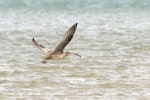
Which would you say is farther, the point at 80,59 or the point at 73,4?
the point at 73,4

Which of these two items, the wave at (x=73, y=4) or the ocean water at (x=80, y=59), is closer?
the ocean water at (x=80, y=59)

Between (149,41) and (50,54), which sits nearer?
(50,54)

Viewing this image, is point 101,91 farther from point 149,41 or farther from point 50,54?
point 149,41

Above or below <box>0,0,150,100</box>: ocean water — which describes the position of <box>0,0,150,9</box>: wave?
below

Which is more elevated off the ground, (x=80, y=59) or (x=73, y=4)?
(x=80, y=59)

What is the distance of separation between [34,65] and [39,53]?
2.56 metres

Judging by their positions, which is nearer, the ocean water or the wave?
the ocean water

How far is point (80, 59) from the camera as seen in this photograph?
1983cm

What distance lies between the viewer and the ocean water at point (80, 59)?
49.9 feet

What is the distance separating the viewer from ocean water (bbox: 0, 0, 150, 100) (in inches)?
599

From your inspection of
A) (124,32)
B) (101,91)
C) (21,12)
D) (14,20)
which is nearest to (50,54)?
(101,91)

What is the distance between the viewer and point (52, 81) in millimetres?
16281

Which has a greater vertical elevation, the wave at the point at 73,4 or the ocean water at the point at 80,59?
the ocean water at the point at 80,59

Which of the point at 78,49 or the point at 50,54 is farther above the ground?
the point at 50,54
